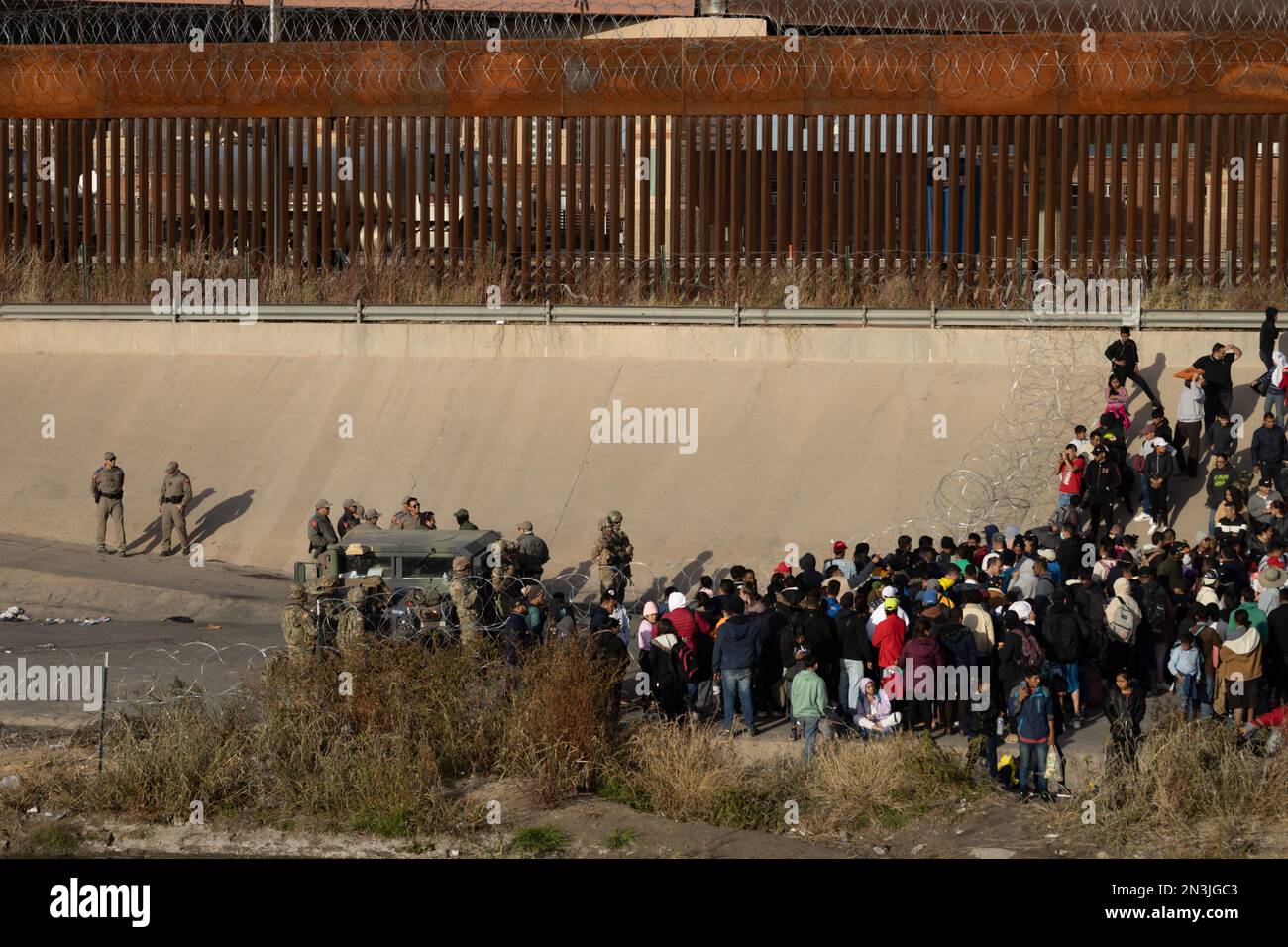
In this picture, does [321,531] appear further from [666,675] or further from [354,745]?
[666,675]

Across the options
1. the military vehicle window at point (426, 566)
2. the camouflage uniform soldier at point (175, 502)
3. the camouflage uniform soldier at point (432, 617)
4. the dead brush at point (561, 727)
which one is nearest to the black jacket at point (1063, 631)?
the dead brush at point (561, 727)

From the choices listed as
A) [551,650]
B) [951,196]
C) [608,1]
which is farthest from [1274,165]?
[551,650]

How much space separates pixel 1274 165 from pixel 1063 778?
52.8 ft

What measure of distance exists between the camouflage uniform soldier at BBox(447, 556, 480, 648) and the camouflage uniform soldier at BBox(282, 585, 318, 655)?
1.14 metres

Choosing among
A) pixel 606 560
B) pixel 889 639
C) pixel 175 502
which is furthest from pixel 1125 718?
pixel 175 502

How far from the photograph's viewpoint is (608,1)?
3684 cm

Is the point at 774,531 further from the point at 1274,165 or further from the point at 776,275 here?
the point at 1274,165

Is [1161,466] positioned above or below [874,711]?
above

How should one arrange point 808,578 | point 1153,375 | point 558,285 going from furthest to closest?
point 558,285 → point 1153,375 → point 808,578

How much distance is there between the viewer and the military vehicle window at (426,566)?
16812mm

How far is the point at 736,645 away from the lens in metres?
15.0

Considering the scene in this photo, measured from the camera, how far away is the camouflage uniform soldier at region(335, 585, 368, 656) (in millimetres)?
14859

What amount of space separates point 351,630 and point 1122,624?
5891 millimetres
